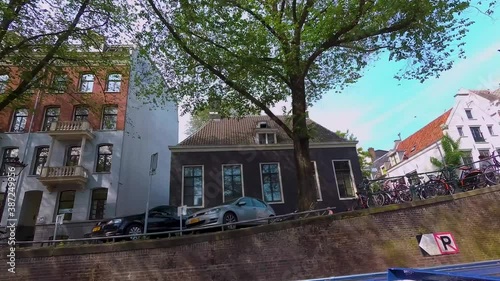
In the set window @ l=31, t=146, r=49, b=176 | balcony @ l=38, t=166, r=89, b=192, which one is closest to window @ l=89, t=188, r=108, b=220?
balcony @ l=38, t=166, r=89, b=192

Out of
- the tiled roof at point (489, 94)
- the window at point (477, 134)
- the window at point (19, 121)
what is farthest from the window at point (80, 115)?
the tiled roof at point (489, 94)

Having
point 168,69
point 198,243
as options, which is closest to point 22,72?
point 168,69

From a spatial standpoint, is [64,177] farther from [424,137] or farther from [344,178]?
[424,137]

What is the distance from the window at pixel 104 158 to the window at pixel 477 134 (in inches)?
1295

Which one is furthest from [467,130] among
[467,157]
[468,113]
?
[467,157]

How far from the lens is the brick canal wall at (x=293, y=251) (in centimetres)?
817

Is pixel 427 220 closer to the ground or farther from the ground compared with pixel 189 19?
closer to the ground

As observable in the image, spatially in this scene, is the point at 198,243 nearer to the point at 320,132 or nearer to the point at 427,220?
the point at 427,220

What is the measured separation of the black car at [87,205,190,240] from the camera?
1138 cm

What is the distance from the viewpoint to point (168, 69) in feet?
43.7

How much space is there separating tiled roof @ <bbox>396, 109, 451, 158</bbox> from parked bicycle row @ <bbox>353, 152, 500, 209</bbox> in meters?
20.5

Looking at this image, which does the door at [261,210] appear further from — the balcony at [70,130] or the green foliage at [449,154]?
the green foliage at [449,154]

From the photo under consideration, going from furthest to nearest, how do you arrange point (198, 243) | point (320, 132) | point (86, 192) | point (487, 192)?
point (320, 132), point (86, 192), point (487, 192), point (198, 243)

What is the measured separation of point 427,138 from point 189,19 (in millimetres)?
30633
